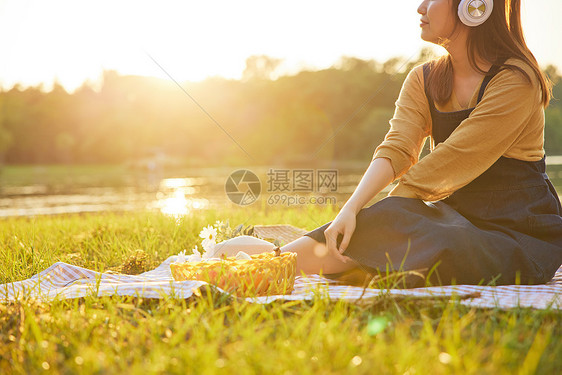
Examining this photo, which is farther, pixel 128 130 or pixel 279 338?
pixel 128 130

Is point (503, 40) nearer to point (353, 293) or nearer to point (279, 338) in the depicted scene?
point (353, 293)

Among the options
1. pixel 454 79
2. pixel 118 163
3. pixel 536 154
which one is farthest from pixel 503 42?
pixel 118 163

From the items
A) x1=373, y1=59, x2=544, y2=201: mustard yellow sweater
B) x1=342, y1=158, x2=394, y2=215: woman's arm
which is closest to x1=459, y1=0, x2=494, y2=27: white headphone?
x1=373, y1=59, x2=544, y2=201: mustard yellow sweater

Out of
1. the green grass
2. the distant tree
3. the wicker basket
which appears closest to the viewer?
the green grass

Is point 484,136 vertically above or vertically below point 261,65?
below

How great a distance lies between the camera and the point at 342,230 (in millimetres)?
1630

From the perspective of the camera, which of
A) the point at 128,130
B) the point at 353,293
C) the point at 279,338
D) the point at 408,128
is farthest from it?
the point at 128,130

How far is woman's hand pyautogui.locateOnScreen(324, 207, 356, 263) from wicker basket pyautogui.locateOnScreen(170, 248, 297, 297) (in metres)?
0.15

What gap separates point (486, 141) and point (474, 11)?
1.41ft

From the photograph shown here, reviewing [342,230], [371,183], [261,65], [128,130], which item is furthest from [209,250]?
[128,130]

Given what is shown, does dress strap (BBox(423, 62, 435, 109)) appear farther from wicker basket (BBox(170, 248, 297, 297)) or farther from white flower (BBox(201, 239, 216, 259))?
white flower (BBox(201, 239, 216, 259))

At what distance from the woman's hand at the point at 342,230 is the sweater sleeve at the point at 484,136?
0.27 m

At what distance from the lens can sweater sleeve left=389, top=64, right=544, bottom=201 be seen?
1623mm

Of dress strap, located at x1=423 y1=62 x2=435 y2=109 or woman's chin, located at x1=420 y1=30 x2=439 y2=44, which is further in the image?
dress strap, located at x1=423 y1=62 x2=435 y2=109
